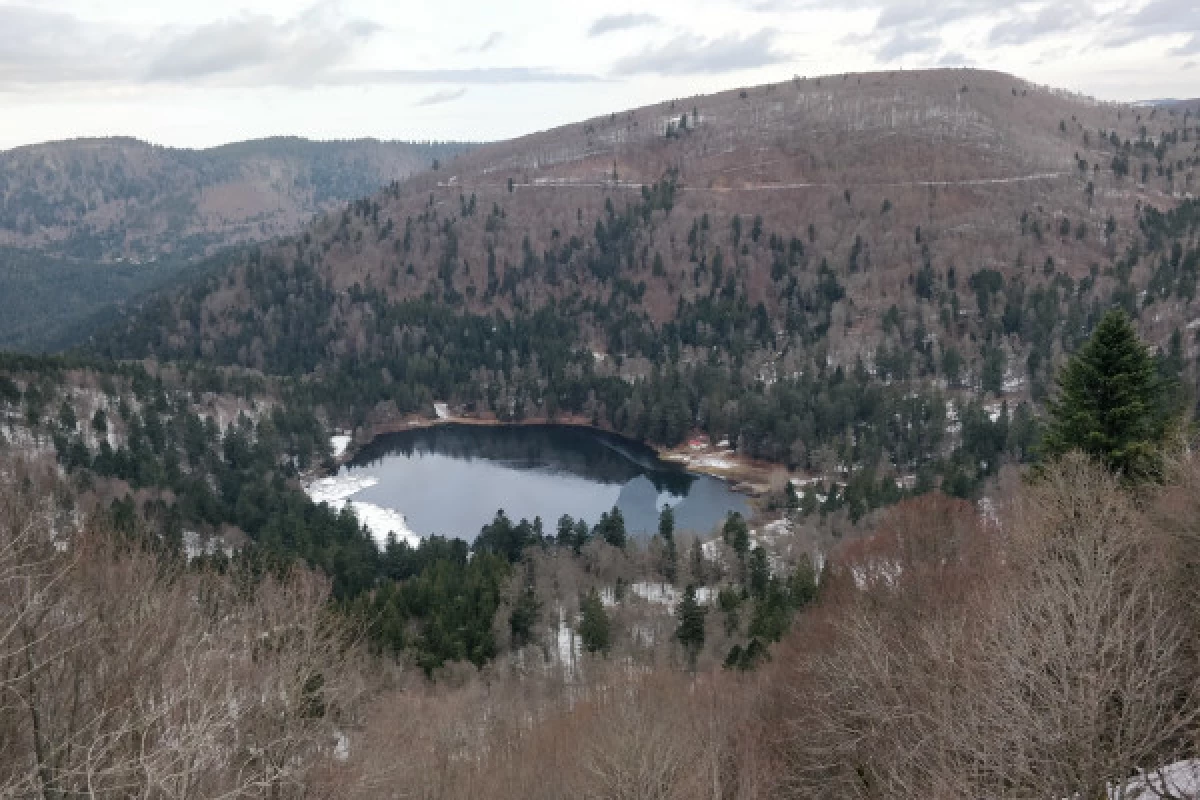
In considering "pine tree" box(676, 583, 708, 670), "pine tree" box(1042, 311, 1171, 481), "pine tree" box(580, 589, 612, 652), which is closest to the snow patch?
"pine tree" box(580, 589, 612, 652)

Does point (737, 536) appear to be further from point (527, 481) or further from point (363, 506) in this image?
point (363, 506)

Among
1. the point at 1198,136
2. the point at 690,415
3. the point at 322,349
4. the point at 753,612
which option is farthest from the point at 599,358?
the point at 1198,136

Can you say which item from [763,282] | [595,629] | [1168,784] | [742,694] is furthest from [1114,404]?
[763,282]

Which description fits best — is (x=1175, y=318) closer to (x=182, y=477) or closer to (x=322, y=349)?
(x=182, y=477)

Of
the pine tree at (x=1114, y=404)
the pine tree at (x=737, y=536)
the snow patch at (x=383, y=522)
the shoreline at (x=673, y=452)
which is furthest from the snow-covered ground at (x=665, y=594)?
the shoreline at (x=673, y=452)

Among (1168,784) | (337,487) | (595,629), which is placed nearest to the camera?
(1168,784)

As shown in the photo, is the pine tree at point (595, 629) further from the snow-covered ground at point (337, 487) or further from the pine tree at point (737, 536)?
the snow-covered ground at point (337, 487)
